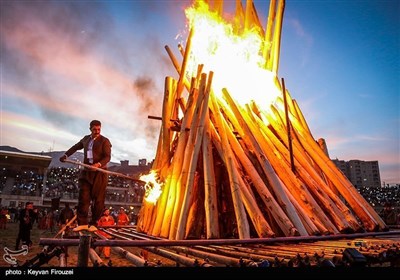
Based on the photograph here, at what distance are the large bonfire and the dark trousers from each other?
4.03 ft

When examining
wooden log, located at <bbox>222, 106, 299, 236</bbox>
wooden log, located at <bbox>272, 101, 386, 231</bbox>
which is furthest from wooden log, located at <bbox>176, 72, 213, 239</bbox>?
wooden log, located at <bbox>272, 101, 386, 231</bbox>

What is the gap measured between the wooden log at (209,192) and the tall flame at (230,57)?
9.45ft

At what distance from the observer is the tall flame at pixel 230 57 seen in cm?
862

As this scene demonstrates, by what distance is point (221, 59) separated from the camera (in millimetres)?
8852

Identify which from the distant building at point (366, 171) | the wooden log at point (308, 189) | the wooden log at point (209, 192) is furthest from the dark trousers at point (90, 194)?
the distant building at point (366, 171)

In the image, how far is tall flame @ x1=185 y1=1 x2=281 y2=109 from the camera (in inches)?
339

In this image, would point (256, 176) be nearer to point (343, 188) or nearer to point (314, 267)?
point (343, 188)

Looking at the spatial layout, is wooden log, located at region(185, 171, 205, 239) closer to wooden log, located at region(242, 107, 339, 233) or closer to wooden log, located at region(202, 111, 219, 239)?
wooden log, located at region(202, 111, 219, 239)

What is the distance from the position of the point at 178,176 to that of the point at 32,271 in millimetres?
3494

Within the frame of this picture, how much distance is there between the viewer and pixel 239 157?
5934 millimetres

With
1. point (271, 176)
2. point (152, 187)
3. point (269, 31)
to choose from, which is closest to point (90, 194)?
point (152, 187)

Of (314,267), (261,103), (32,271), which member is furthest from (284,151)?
(32,271)

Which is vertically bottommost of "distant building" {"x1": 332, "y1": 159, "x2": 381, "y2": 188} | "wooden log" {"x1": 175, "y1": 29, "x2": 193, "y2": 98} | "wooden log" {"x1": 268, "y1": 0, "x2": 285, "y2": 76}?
"wooden log" {"x1": 175, "y1": 29, "x2": 193, "y2": 98}

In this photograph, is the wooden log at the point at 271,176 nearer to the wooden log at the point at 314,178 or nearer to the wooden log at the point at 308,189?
the wooden log at the point at 308,189
